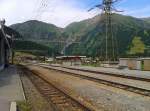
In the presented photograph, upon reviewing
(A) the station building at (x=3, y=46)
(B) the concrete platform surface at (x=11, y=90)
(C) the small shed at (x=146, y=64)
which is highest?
(A) the station building at (x=3, y=46)

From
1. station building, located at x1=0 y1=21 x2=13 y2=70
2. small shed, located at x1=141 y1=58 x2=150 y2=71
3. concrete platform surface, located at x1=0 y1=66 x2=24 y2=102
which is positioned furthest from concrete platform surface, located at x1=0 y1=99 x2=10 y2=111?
small shed, located at x1=141 y1=58 x2=150 y2=71

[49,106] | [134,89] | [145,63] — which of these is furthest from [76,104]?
[145,63]

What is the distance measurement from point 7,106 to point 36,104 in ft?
6.39

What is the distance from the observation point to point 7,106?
14.1 m

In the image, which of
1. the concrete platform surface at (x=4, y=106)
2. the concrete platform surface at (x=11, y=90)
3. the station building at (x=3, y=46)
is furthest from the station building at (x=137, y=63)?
the concrete platform surface at (x=4, y=106)

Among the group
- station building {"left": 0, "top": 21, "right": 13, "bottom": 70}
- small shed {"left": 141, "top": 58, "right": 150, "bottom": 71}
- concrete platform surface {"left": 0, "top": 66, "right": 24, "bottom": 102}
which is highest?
station building {"left": 0, "top": 21, "right": 13, "bottom": 70}

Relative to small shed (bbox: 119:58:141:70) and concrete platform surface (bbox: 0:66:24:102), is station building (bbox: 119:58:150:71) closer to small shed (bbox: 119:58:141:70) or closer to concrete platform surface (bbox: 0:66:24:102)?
small shed (bbox: 119:58:141:70)

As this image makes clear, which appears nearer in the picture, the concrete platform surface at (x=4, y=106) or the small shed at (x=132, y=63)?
the concrete platform surface at (x=4, y=106)

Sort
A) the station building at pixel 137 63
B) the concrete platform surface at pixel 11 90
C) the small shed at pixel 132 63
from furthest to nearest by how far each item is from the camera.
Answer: the small shed at pixel 132 63 < the station building at pixel 137 63 < the concrete platform surface at pixel 11 90

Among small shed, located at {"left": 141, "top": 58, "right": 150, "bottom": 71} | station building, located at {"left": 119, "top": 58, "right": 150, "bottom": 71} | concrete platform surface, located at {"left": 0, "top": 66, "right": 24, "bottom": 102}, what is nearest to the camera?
concrete platform surface, located at {"left": 0, "top": 66, "right": 24, "bottom": 102}

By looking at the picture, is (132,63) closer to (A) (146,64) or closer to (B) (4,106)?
(A) (146,64)

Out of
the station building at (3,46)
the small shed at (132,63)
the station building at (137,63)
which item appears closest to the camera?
the station building at (137,63)

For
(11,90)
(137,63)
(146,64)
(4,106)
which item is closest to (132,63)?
(137,63)

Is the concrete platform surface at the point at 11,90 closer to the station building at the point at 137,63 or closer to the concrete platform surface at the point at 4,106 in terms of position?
the concrete platform surface at the point at 4,106
